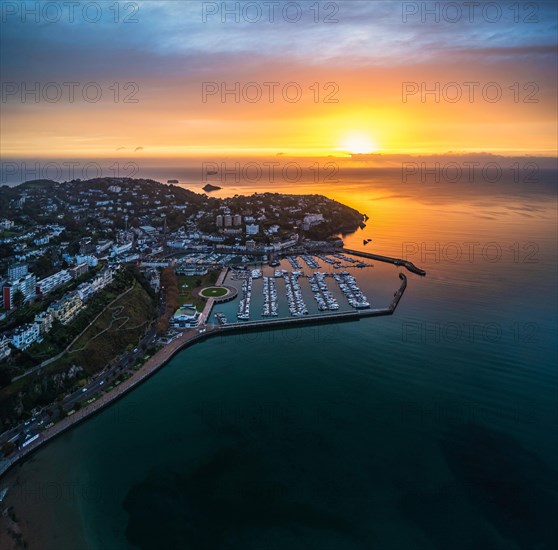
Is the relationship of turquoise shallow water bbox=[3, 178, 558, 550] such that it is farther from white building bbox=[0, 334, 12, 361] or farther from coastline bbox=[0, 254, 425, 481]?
white building bbox=[0, 334, 12, 361]

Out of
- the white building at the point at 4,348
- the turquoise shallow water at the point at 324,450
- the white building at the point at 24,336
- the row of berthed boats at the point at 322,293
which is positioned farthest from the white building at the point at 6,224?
the turquoise shallow water at the point at 324,450

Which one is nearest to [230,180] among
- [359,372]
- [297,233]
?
[297,233]

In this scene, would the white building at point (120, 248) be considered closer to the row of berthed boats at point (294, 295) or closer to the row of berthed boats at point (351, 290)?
the row of berthed boats at point (294, 295)

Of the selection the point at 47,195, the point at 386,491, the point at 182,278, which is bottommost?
the point at 386,491

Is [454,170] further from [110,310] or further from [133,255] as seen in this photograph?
[110,310]

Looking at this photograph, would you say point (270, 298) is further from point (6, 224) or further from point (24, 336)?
point (6, 224)

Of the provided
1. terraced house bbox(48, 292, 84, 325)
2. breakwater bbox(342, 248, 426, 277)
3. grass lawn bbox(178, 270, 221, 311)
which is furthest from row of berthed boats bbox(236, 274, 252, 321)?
breakwater bbox(342, 248, 426, 277)
